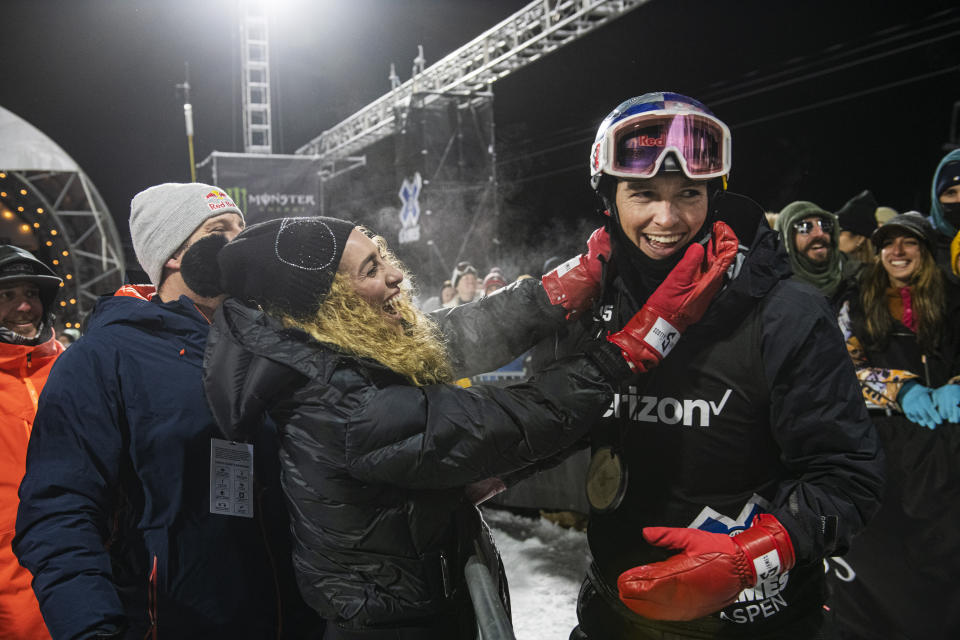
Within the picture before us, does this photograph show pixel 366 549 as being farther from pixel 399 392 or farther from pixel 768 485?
pixel 768 485

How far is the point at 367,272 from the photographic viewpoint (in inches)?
71.6

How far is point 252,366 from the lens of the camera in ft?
5.09

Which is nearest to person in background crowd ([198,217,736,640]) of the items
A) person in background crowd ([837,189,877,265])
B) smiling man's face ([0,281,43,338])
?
smiling man's face ([0,281,43,338])

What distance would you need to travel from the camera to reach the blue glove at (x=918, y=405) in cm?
319

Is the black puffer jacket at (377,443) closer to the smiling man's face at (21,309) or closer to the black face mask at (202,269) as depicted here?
the black face mask at (202,269)

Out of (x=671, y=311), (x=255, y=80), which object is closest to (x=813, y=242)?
(x=671, y=311)

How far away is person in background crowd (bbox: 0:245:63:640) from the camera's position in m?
2.37

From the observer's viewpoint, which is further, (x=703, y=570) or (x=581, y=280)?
(x=581, y=280)

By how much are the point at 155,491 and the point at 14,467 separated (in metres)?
1.12

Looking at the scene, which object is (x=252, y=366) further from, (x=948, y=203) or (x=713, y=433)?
(x=948, y=203)

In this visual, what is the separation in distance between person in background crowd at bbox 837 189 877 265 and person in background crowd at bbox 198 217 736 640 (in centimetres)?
452

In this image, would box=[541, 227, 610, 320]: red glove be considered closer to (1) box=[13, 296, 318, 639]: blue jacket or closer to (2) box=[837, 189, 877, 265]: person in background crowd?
(1) box=[13, 296, 318, 639]: blue jacket

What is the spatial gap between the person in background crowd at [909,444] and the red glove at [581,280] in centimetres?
201

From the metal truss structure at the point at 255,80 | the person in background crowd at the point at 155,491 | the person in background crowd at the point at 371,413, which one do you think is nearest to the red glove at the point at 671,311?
the person in background crowd at the point at 371,413
